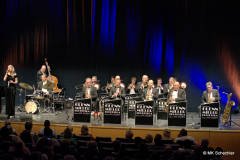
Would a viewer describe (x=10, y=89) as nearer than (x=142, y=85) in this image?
Yes

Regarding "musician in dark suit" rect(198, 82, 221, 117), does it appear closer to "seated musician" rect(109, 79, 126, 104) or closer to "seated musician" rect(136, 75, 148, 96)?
"seated musician" rect(136, 75, 148, 96)

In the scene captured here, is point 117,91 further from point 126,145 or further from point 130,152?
point 130,152

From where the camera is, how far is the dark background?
1181 cm

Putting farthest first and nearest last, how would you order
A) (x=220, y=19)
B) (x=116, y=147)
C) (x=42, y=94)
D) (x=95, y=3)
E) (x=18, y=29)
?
(x=18, y=29) → (x=95, y=3) → (x=220, y=19) → (x=42, y=94) → (x=116, y=147)

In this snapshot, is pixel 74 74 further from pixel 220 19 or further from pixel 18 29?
pixel 220 19

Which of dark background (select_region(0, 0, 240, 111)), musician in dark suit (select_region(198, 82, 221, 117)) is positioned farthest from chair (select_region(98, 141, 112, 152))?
dark background (select_region(0, 0, 240, 111))

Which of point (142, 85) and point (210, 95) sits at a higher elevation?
point (142, 85)

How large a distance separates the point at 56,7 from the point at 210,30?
305 inches

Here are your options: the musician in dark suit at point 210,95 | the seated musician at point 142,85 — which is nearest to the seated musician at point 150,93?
the seated musician at point 142,85

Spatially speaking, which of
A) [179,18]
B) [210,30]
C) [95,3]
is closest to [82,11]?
[95,3]

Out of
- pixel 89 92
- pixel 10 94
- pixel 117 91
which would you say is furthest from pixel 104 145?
pixel 10 94

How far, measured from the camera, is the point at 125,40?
12.6 metres

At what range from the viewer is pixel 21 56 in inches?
552

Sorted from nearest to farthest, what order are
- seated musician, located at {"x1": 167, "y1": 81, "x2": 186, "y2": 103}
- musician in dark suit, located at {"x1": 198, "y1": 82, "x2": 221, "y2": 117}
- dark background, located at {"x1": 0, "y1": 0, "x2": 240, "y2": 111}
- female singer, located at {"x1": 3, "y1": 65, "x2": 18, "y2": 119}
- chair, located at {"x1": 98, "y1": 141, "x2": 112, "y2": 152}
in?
chair, located at {"x1": 98, "y1": 141, "x2": 112, "y2": 152} < seated musician, located at {"x1": 167, "y1": 81, "x2": 186, "y2": 103} < musician in dark suit, located at {"x1": 198, "y1": 82, "x2": 221, "y2": 117} < female singer, located at {"x1": 3, "y1": 65, "x2": 18, "y2": 119} < dark background, located at {"x1": 0, "y1": 0, "x2": 240, "y2": 111}
